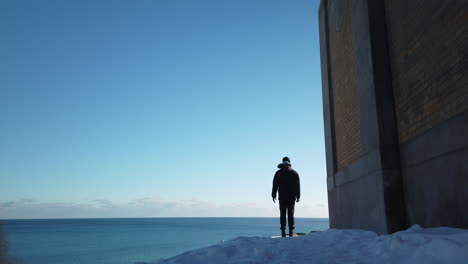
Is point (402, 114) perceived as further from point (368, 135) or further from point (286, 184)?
point (286, 184)

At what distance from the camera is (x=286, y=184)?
32.5 feet

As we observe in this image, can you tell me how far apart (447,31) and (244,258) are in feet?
13.6

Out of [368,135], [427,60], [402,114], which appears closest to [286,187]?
[368,135]

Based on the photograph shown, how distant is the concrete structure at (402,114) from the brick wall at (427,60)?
1 centimetres

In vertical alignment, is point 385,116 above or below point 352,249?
above

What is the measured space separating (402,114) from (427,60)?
3.95 ft

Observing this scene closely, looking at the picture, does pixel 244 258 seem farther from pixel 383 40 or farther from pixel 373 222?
pixel 383 40

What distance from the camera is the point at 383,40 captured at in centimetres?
691

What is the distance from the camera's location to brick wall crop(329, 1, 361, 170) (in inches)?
331

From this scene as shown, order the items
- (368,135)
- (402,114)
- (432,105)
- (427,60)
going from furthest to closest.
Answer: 1. (368,135)
2. (402,114)
3. (427,60)
4. (432,105)

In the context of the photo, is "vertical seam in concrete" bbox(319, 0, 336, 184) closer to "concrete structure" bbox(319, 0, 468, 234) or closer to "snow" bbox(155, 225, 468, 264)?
"concrete structure" bbox(319, 0, 468, 234)

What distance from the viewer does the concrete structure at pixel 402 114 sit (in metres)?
4.62

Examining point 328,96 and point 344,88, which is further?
point 328,96

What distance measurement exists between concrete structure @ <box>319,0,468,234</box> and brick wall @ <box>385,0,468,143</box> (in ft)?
0.04
